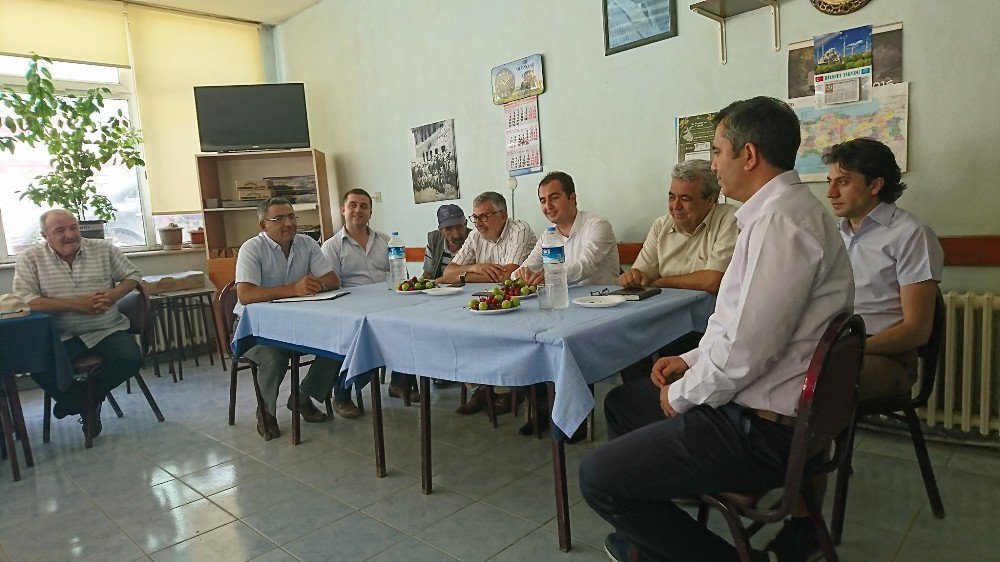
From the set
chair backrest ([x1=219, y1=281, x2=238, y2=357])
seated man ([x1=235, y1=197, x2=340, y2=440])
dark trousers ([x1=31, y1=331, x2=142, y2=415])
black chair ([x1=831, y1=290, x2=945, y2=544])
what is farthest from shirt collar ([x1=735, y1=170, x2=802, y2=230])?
dark trousers ([x1=31, y1=331, x2=142, y2=415])

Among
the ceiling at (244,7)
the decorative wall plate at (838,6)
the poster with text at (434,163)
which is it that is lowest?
the poster with text at (434,163)

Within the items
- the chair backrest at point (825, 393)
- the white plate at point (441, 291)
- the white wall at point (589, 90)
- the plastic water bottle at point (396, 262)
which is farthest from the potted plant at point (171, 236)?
the chair backrest at point (825, 393)

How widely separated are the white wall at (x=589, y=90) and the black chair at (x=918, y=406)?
0.79m

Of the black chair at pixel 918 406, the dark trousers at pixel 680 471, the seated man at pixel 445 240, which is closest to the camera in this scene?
the dark trousers at pixel 680 471

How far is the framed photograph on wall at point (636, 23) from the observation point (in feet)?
9.80

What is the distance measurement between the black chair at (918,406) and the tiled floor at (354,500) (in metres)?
0.07

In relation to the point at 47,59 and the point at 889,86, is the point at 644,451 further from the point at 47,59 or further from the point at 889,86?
the point at 47,59

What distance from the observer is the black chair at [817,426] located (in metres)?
1.09

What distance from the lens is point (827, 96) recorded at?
252 cm

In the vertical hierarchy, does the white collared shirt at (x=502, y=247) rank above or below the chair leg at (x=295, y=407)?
above

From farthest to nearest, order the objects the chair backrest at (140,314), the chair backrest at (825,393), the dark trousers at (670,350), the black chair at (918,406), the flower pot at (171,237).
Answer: the flower pot at (171,237), the chair backrest at (140,314), the dark trousers at (670,350), the black chair at (918,406), the chair backrest at (825,393)

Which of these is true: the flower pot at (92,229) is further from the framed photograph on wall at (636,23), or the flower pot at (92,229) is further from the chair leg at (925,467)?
the chair leg at (925,467)

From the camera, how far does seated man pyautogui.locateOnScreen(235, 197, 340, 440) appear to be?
2.86m

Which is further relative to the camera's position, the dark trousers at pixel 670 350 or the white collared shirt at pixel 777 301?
the dark trousers at pixel 670 350
